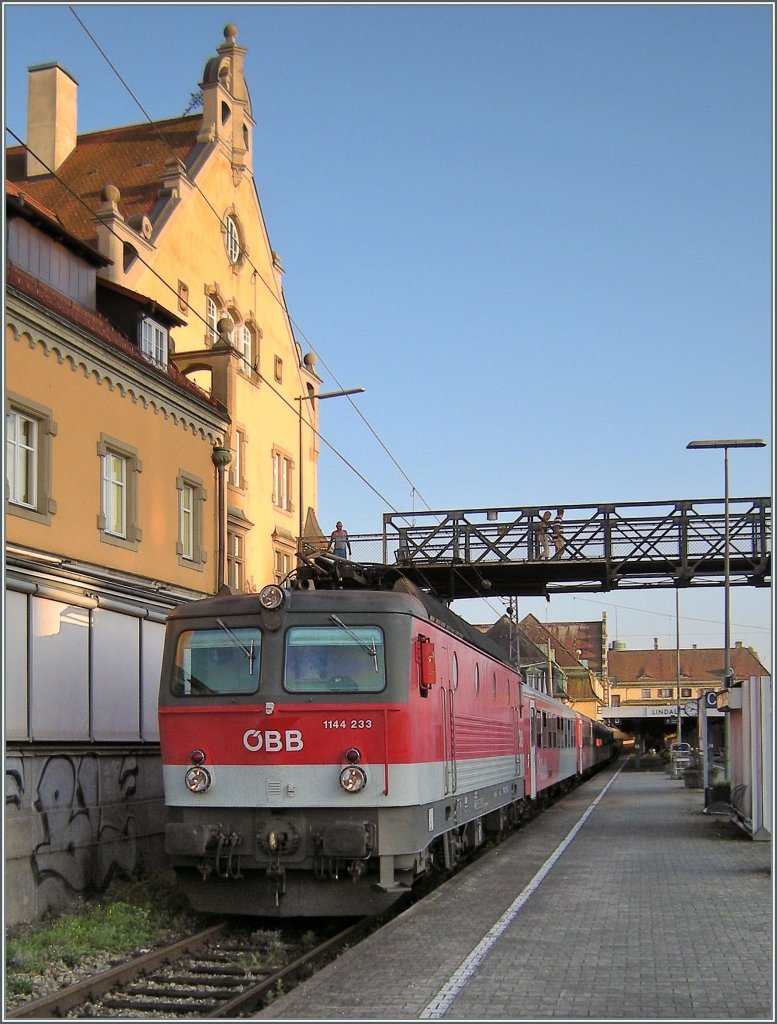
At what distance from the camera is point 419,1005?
834 cm

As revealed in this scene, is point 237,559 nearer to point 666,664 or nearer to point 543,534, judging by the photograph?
point 543,534

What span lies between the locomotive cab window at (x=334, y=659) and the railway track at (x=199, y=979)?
2337mm

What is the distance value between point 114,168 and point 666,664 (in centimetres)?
10983

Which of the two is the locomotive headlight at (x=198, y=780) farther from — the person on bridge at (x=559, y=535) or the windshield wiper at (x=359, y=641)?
the person on bridge at (x=559, y=535)

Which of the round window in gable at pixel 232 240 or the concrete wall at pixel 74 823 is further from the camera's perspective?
the round window in gable at pixel 232 240

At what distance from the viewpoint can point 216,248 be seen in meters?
29.6

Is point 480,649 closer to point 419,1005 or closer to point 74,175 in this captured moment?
point 419,1005

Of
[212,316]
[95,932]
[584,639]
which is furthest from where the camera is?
[584,639]

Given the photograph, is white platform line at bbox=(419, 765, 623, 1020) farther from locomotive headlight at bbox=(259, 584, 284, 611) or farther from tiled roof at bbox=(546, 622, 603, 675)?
tiled roof at bbox=(546, 622, 603, 675)

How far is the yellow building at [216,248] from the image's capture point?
26906mm

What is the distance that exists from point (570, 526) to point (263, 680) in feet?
55.7

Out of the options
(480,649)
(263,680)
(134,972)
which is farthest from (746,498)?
(134,972)

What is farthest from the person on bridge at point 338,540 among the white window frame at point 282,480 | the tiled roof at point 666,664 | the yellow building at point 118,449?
the tiled roof at point 666,664

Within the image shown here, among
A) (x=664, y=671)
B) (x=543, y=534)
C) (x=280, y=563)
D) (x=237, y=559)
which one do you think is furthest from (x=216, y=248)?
(x=664, y=671)
